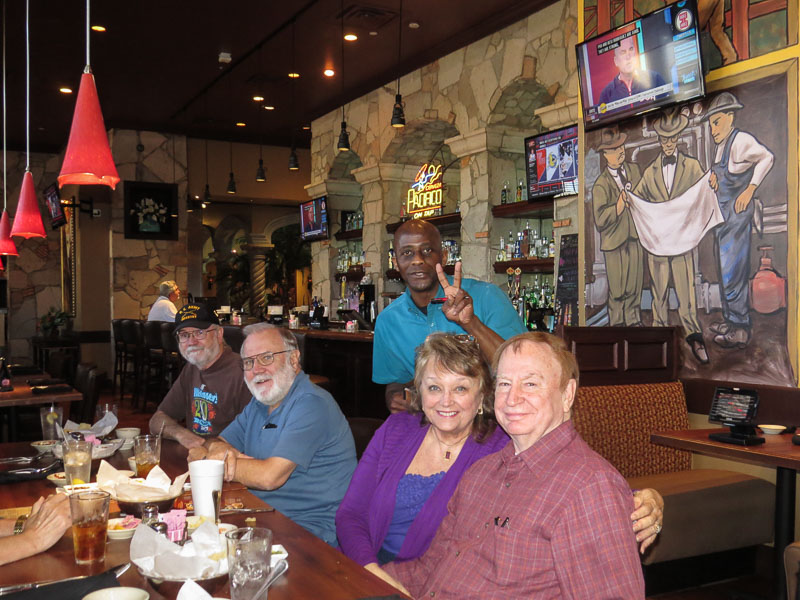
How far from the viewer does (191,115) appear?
35.8 feet

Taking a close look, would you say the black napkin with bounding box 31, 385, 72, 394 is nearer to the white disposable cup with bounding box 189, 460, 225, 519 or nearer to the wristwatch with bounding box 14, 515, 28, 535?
the wristwatch with bounding box 14, 515, 28, 535

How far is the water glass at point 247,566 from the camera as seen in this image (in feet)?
4.42

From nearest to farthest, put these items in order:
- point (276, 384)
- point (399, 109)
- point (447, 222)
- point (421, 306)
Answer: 1. point (276, 384)
2. point (421, 306)
3. point (399, 109)
4. point (447, 222)

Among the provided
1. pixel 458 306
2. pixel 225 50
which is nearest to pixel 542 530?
pixel 458 306

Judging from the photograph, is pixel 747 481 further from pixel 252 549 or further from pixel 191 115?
pixel 191 115

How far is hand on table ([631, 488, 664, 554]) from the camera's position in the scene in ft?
5.42

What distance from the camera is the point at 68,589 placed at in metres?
1.37

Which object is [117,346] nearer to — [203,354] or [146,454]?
[203,354]

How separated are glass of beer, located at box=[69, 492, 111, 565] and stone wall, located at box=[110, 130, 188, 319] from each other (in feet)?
34.3

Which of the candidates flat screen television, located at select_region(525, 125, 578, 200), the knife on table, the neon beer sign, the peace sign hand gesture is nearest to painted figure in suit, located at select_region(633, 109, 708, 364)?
flat screen television, located at select_region(525, 125, 578, 200)

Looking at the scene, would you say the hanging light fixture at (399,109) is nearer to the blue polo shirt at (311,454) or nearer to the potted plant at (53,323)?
the blue polo shirt at (311,454)

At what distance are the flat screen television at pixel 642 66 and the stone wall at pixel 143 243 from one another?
340 inches

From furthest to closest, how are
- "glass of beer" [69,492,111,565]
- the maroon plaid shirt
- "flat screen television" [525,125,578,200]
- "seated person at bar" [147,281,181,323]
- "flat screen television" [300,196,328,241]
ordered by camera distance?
1. "flat screen television" [300,196,328,241]
2. "seated person at bar" [147,281,181,323]
3. "flat screen television" [525,125,578,200]
4. "glass of beer" [69,492,111,565]
5. the maroon plaid shirt

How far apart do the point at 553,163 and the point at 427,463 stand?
14.9ft
